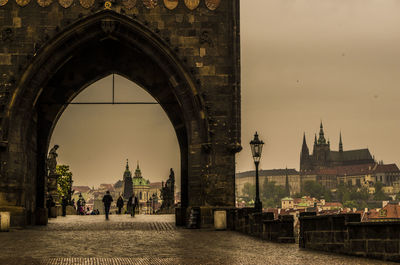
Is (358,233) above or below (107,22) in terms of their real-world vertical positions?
below

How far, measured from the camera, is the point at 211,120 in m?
25.3

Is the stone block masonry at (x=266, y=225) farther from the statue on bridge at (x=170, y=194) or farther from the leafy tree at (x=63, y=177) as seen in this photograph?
the leafy tree at (x=63, y=177)

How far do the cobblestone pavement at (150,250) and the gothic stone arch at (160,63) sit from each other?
558 cm

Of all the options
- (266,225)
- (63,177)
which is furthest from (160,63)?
(63,177)

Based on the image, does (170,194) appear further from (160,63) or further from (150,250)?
(150,250)

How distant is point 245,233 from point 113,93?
1050 centimetres

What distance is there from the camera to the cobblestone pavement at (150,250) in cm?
1262

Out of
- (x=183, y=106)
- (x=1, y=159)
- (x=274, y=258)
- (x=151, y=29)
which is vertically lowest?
(x=274, y=258)

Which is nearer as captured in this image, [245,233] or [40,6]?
[245,233]

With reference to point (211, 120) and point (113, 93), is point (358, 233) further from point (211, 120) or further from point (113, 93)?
point (113, 93)

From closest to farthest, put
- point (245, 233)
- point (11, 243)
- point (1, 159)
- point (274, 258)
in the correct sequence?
point (274, 258)
point (11, 243)
point (245, 233)
point (1, 159)

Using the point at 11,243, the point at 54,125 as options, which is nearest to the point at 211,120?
the point at 54,125

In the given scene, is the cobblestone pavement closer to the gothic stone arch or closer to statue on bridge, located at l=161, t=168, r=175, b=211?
the gothic stone arch

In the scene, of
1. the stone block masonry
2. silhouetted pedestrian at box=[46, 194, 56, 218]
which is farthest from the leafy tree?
the stone block masonry
